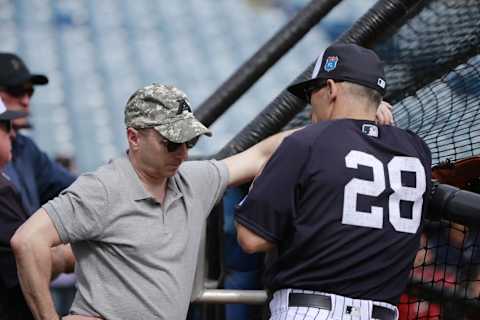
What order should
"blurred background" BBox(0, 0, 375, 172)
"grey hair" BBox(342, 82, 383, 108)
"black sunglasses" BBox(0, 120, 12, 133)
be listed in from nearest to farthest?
"grey hair" BBox(342, 82, 383, 108)
"black sunglasses" BBox(0, 120, 12, 133)
"blurred background" BBox(0, 0, 375, 172)

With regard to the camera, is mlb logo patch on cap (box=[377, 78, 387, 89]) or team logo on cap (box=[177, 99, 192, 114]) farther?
team logo on cap (box=[177, 99, 192, 114])

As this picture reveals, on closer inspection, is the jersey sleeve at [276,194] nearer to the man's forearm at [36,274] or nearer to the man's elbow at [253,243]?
the man's elbow at [253,243]

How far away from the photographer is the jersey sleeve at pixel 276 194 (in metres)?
2.05

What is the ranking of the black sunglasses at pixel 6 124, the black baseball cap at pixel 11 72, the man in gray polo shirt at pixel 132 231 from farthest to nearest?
the black baseball cap at pixel 11 72 → the black sunglasses at pixel 6 124 → the man in gray polo shirt at pixel 132 231

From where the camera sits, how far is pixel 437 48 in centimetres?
308

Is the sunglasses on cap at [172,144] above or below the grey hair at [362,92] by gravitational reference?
below

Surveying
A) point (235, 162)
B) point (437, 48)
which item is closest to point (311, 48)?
point (437, 48)

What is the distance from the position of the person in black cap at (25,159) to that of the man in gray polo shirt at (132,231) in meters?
1.12

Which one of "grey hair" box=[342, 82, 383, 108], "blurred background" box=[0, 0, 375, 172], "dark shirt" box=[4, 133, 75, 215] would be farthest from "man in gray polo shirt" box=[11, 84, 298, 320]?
"blurred background" box=[0, 0, 375, 172]

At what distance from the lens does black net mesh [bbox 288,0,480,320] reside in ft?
7.66

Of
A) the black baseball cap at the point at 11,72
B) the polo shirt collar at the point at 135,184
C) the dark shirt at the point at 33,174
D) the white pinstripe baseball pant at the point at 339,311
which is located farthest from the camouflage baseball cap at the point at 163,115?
the black baseball cap at the point at 11,72

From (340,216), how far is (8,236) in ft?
3.51

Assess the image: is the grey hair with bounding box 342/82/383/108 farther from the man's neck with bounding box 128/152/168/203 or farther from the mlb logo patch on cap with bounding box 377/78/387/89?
the man's neck with bounding box 128/152/168/203

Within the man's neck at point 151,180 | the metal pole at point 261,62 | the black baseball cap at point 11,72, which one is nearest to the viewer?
the man's neck at point 151,180
